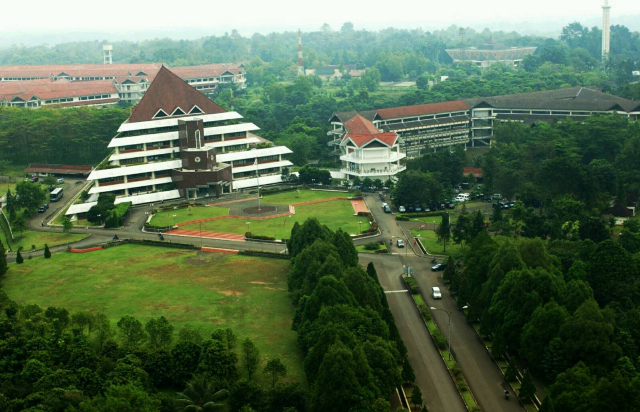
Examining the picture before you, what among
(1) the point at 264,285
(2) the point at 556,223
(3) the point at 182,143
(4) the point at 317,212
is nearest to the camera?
(1) the point at 264,285

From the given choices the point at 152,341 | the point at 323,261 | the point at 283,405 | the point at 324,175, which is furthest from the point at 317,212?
the point at 283,405

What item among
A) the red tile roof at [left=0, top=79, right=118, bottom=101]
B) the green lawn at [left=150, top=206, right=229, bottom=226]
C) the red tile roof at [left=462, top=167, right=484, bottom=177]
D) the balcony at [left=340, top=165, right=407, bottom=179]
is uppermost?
the red tile roof at [left=0, top=79, right=118, bottom=101]

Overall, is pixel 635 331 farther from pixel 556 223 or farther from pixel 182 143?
pixel 182 143

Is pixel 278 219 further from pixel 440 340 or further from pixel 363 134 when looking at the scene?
pixel 440 340

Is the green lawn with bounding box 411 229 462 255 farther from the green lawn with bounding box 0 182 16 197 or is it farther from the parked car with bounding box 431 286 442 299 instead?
the green lawn with bounding box 0 182 16 197

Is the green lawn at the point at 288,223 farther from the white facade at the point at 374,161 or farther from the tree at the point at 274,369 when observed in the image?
the tree at the point at 274,369

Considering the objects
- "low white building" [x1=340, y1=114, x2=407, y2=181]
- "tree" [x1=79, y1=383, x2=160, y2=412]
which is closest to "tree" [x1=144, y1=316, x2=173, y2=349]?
"tree" [x1=79, y1=383, x2=160, y2=412]

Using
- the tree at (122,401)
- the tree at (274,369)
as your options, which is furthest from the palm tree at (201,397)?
the tree at (274,369)
